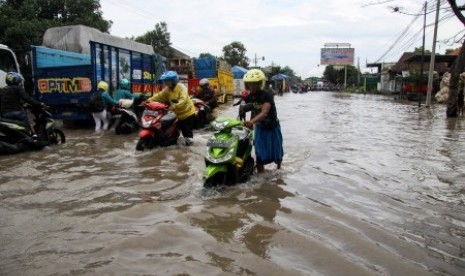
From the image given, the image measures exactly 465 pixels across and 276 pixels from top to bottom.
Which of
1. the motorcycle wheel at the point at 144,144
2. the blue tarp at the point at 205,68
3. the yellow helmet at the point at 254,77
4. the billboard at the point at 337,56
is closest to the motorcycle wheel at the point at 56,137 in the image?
the motorcycle wheel at the point at 144,144

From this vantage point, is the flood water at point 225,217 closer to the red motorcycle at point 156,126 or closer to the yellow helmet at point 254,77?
the red motorcycle at point 156,126

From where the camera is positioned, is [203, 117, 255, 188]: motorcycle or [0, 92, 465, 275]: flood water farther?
[203, 117, 255, 188]: motorcycle

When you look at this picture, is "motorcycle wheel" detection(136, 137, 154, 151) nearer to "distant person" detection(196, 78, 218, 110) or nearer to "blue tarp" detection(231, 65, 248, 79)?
"distant person" detection(196, 78, 218, 110)

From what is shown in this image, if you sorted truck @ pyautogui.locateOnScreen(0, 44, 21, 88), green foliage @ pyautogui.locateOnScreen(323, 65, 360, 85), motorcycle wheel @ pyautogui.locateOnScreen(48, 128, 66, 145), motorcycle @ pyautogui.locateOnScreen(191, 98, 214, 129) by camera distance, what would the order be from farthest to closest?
1. green foliage @ pyautogui.locateOnScreen(323, 65, 360, 85)
2. motorcycle @ pyautogui.locateOnScreen(191, 98, 214, 129)
3. truck @ pyautogui.locateOnScreen(0, 44, 21, 88)
4. motorcycle wheel @ pyautogui.locateOnScreen(48, 128, 66, 145)

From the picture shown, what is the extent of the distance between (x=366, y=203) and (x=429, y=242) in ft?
4.25

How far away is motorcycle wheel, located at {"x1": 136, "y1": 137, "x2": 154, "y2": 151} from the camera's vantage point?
27.6 ft

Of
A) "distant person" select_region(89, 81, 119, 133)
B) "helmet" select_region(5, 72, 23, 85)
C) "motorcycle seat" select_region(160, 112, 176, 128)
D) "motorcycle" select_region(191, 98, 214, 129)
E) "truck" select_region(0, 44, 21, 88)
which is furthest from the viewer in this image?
"motorcycle" select_region(191, 98, 214, 129)

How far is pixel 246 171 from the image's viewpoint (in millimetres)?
6098

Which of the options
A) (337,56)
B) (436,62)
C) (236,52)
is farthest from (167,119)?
(337,56)

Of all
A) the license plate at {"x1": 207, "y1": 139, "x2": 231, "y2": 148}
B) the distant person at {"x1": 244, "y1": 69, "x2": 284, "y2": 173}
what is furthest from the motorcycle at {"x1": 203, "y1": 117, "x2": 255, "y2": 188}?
the distant person at {"x1": 244, "y1": 69, "x2": 284, "y2": 173}

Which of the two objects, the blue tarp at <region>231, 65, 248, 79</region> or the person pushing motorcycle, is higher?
the blue tarp at <region>231, 65, 248, 79</region>

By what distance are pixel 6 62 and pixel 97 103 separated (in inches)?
104

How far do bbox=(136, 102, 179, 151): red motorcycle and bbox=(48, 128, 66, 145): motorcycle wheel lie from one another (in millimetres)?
1980

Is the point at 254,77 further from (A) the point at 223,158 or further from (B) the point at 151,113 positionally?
(B) the point at 151,113
